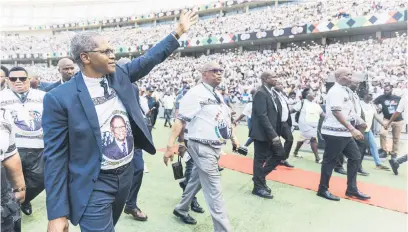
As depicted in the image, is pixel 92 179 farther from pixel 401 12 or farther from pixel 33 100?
pixel 401 12

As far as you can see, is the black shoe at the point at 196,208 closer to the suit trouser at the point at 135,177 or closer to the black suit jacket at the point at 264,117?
the suit trouser at the point at 135,177

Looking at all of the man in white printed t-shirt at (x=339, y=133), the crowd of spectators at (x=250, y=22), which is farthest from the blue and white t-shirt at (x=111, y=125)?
the crowd of spectators at (x=250, y=22)

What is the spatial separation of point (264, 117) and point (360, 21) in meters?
21.8

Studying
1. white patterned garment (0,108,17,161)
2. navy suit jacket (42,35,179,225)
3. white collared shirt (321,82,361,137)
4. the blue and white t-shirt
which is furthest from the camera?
white collared shirt (321,82,361,137)

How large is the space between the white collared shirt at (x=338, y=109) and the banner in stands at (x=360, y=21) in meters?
19.9

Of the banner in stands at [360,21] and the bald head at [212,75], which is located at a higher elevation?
the banner in stands at [360,21]

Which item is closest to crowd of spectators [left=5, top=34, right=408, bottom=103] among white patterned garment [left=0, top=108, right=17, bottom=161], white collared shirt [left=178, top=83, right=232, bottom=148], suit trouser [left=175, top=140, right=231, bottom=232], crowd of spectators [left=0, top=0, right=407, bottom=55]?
crowd of spectators [left=0, top=0, right=407, bottom=55]

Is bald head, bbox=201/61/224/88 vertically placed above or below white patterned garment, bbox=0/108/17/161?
above

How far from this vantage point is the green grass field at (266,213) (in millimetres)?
3188

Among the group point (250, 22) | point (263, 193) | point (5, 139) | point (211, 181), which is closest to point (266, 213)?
point (263, 193)

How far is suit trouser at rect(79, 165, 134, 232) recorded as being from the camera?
62.9 inches

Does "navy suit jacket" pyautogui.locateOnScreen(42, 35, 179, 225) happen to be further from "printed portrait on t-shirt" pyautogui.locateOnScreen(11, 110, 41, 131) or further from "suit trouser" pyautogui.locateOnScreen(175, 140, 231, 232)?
"printed portrait on t-shirt" pyautogui.locateOnScreen(11, 110, 41, 131)

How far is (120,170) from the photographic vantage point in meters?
1.73

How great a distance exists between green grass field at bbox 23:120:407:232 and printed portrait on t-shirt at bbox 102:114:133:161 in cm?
165
